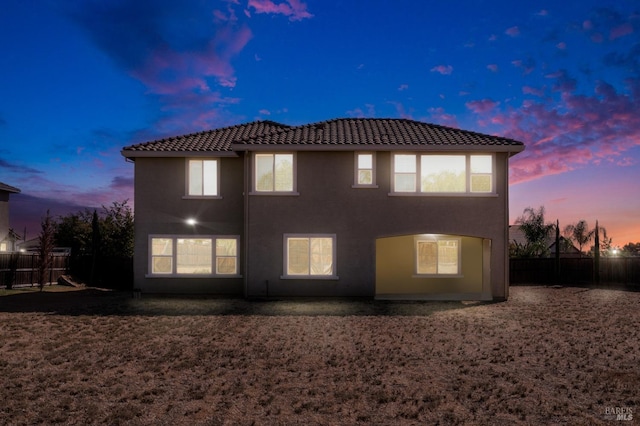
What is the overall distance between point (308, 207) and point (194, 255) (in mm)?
5138

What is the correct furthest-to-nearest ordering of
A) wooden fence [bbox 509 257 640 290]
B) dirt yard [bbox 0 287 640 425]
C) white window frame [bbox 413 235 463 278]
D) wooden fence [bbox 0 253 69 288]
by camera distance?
wooden fence [bbox 509 257 640 290] < wooden fence [bbox 0 253 69 288] < white window frame [bbox 413 235 463 278] < dirt yard [bbox 0 287 640 425]

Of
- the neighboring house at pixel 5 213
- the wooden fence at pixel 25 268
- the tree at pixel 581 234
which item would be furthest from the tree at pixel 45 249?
the tree at pixel 581 234

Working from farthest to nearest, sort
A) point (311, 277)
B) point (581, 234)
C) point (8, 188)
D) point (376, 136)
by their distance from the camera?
point (581, 234), point (8, 188), point (376, 136), point (311, 277)

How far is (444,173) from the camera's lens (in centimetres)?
1725

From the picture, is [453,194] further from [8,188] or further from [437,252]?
[8,188]

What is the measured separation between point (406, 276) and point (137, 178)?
1212 cm

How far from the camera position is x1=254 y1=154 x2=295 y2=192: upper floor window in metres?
17.0

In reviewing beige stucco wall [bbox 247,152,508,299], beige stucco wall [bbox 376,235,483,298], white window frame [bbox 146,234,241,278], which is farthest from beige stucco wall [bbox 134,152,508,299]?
beige stucco wall [bbox 376,235,483,298]

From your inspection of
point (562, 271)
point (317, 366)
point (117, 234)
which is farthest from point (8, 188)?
point (562, 271)

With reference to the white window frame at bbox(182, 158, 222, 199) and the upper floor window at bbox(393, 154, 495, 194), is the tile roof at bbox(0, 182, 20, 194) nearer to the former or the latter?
the white window frame at bbox(182, 158, 222, 199)

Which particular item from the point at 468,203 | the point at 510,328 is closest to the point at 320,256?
the point at 468,203

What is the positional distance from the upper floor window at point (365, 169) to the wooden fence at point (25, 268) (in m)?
17.7

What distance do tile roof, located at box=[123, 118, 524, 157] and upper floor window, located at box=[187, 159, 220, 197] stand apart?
2.18 feet

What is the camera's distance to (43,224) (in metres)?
22.9
